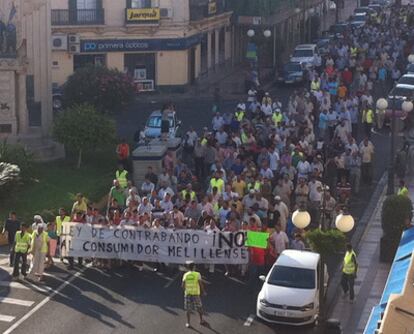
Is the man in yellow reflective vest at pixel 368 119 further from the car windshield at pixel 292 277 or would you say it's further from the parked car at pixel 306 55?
the car windshield at pixel 292 277

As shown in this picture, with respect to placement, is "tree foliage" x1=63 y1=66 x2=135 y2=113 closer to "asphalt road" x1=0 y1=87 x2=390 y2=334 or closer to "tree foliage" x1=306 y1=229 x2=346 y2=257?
"asphalt road" x1=0 y1=87 x2=390 y2=334

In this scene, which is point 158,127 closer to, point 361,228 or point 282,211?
point 361,228

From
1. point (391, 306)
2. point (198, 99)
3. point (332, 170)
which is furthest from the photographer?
point (198, 99)

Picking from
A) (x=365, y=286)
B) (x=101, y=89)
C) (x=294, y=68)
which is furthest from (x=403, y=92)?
(x=365, y=286)

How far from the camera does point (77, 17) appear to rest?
59250 millimetres

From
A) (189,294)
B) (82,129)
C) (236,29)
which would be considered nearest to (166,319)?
(189,294)

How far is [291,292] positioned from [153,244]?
4.79 meters

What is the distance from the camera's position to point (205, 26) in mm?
65688

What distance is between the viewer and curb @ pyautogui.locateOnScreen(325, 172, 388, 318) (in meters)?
27.1

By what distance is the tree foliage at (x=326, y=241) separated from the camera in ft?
81.7

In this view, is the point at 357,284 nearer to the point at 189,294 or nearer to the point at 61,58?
the point at 189,294

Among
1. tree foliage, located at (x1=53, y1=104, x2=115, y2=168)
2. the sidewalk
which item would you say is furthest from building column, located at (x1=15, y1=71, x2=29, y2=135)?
the sidewalk

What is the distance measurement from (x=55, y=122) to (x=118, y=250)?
37.5 ft

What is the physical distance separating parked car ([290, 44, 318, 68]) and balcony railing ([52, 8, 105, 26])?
10.9 meters
